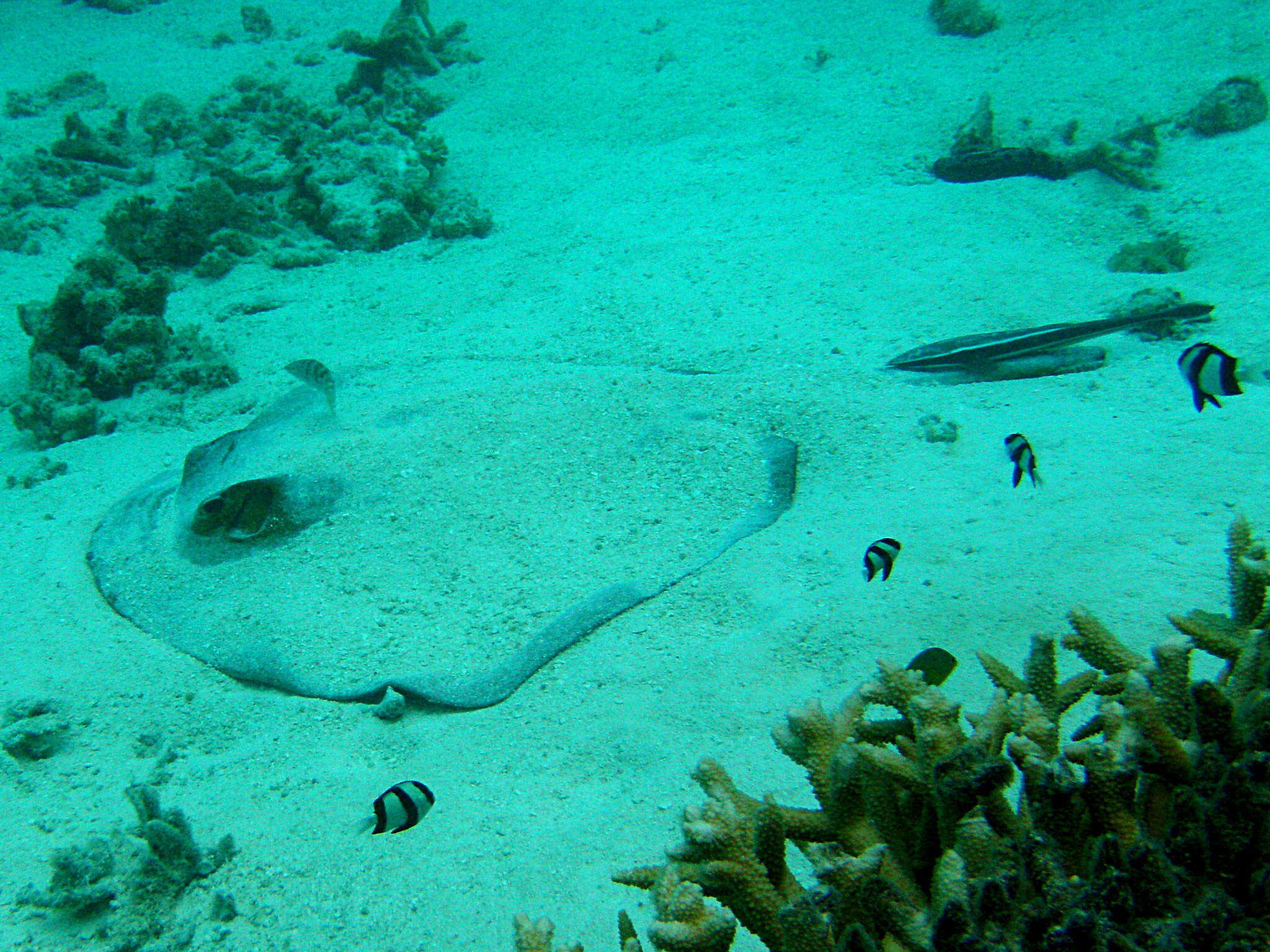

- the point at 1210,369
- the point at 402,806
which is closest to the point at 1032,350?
the point at 1210,369

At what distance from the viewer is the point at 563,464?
4.77 m

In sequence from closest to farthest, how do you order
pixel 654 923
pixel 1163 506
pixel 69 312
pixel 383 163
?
1. pixel 654 923
2. pixel 1163 506
3. pixel 69 312
4. pixel 383 163

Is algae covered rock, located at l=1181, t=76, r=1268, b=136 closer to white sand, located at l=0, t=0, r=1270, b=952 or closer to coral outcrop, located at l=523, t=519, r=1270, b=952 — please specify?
white sand, located at l=0, t=0, r=1270, b=952

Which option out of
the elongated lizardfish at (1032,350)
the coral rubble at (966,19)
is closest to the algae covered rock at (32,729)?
the elongated lizardfish at (1032,350)

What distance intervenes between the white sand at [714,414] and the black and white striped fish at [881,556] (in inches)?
11.1

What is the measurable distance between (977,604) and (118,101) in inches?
688

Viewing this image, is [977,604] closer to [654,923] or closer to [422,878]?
[654,923]

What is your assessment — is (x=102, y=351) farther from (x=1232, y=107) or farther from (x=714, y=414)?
(x=1232, y=107)

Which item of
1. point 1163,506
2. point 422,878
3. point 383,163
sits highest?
point 383,163

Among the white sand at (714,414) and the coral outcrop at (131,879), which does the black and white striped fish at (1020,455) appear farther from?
the coral outcrop at (131,879)

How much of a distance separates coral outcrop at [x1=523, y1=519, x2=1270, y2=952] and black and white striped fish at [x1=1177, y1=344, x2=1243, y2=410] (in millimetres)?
1393

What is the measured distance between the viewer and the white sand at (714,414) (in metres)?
3.01

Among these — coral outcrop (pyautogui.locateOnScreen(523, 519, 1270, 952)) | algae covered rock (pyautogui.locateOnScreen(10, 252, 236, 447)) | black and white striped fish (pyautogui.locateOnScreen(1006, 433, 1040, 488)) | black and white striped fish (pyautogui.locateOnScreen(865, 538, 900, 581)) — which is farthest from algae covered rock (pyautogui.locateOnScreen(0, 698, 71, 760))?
black and white striped fish (pyautogui.locateOnScreen(1006, 433, 1040, 488))

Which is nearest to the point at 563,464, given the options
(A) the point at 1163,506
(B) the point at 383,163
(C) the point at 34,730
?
(C) the point at 34,730
